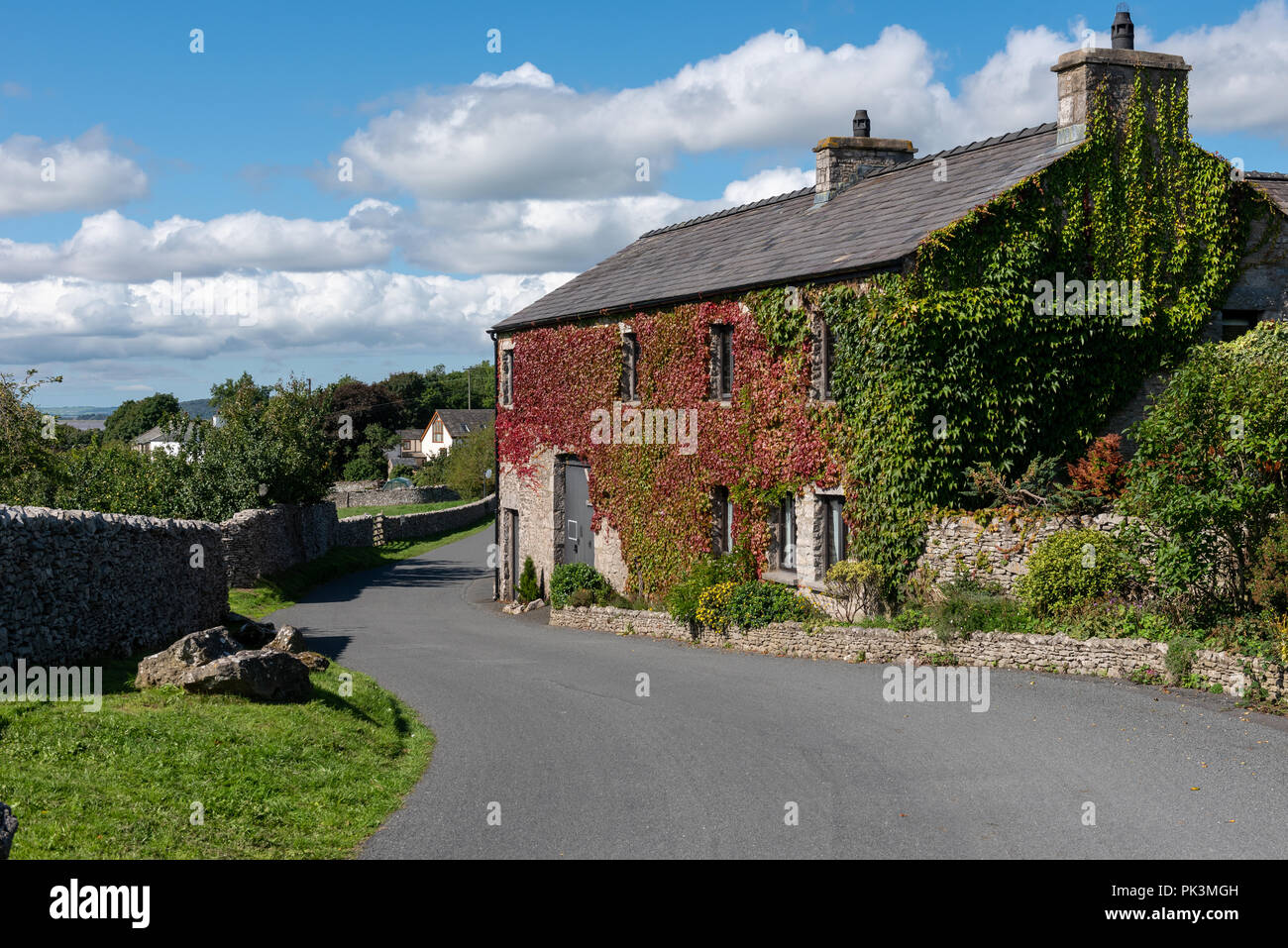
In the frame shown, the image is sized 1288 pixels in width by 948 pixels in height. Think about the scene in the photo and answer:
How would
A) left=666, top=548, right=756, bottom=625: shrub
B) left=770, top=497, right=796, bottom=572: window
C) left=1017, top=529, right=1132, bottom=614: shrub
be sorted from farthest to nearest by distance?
left=770, top=497, right=796, bottom=572: window < left=666, top=548, right=756, bottom=625: shrub < left=1017, top=529, right=1132, bottom=614: shrub

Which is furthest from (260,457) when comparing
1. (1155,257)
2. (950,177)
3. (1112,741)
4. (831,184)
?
(1112,741)

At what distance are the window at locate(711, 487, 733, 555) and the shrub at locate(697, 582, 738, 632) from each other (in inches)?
98.4

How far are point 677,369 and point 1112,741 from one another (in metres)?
14.3

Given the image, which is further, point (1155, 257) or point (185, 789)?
point (1155, 257)

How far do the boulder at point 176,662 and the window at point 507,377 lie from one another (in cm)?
1945

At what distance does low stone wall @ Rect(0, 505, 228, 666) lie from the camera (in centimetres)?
1224

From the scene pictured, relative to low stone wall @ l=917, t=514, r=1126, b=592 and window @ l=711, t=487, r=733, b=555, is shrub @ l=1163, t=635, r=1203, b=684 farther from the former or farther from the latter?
window @ l=711, t=487, r=733, b=555

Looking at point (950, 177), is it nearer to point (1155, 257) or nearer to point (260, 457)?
point (1155, 257)

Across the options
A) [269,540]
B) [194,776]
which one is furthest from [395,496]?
[194,776]

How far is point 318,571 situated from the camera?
36812 millimetres

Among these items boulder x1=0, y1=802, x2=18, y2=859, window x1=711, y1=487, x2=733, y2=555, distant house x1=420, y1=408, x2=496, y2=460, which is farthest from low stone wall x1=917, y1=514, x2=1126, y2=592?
distant house x1=420, y1=408, x2=496, y2=460

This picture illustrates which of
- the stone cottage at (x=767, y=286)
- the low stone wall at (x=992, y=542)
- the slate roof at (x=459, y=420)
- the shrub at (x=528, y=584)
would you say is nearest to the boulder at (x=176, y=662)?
the stone cottage at (x=767, y=286)

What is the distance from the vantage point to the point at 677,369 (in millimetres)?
24312

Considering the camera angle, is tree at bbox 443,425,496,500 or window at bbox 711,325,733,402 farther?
tree at bbox 443,425,496,500
